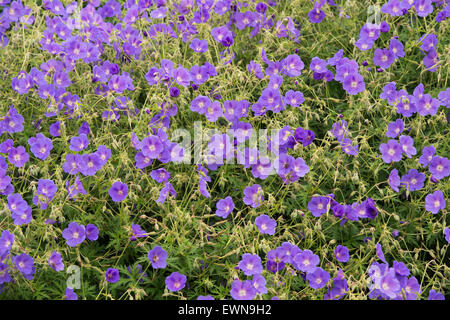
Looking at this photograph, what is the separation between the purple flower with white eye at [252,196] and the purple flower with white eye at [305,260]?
0.41m

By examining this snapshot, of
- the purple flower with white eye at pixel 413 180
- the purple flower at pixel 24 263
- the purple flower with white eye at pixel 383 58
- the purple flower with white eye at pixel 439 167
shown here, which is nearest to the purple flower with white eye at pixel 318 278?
the purple flower with white eye at pixel 413 180

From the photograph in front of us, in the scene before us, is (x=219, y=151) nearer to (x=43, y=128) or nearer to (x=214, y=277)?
(x=214, y=277)

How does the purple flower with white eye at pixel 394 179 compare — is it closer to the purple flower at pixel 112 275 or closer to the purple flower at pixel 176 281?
the purple flower at pixel 176 281

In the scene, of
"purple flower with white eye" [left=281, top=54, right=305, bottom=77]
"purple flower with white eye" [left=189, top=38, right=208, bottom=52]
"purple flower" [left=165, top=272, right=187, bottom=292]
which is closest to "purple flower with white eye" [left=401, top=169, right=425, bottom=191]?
"purple flower with white eye" [left=281, top=54, right=305, bottom=77]

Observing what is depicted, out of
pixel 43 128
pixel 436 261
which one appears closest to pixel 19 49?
pixel 43 128

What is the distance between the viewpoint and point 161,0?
459 cm

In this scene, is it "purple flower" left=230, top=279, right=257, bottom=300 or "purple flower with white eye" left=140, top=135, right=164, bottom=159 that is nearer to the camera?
"purple flower" left=230, top=279, right=257, bottom=300

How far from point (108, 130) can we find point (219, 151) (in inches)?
29.4

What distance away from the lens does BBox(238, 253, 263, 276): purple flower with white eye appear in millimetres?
3109

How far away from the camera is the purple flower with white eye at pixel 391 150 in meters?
3.71

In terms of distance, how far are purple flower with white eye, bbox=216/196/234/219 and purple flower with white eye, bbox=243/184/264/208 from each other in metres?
0.09

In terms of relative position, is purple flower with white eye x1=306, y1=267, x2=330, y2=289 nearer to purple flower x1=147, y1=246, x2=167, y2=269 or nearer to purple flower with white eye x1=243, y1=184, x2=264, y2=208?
purple flower with white eye x1=243, y1=184, x2=264, y2=208

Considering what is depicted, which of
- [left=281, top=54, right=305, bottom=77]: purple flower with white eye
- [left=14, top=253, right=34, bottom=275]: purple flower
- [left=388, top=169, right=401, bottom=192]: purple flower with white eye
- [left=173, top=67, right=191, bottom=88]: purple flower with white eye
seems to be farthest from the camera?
[left=281, top=54, right=305, bottom=77]: purple flower with white eye

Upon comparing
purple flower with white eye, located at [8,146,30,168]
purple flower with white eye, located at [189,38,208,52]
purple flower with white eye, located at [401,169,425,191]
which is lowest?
purple flower with white eye, located at [401,169,425,191]
